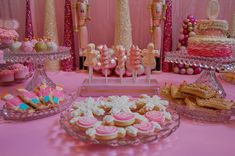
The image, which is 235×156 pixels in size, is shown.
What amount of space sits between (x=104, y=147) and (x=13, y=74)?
0.68 m

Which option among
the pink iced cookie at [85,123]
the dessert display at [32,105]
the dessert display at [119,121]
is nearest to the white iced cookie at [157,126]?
the dessert display at [119,121]

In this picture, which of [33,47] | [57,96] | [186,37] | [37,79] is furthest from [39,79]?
[186,37]

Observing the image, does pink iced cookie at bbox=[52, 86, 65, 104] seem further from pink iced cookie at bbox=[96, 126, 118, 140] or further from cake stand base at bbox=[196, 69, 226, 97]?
cake stand base at bbox=[196, 69, 226, 97]

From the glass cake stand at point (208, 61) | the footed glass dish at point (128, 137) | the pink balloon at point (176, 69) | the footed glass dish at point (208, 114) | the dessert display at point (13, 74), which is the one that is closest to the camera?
the footed glass dish at point (128, 137)

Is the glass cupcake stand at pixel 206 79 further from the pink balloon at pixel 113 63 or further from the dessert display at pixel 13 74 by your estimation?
the dessert display at pixel 13 74

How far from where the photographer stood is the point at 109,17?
1.36 m

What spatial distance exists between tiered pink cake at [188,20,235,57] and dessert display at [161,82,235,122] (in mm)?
171

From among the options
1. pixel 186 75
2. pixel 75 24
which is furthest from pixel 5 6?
pixel 186 75

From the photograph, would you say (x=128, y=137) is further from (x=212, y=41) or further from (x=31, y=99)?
(x=212, y=41)

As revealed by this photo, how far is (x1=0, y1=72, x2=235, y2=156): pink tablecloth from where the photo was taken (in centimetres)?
53

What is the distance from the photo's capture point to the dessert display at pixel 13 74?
1028 mm

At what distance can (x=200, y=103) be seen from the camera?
690 millimetres

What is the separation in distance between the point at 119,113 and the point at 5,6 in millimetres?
1078

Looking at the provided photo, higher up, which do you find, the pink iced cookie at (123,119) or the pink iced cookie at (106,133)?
the pink iced cookie at (123,119)
